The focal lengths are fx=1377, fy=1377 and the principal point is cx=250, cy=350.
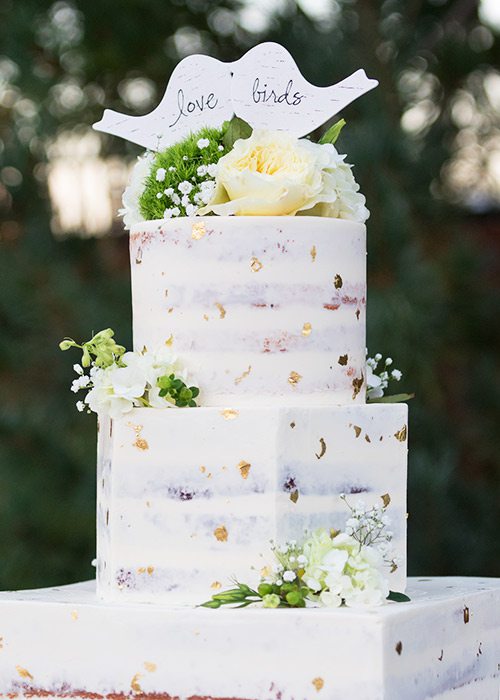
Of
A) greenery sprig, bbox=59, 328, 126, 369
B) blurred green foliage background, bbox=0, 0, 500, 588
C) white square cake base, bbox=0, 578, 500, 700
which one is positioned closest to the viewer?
white square cake base, bbox=0, 578, 500, 700

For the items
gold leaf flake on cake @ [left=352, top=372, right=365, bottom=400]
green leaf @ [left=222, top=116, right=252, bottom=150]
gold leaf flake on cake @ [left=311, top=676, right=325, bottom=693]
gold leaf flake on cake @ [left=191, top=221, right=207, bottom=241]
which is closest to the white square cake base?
gold leaf flake on cake @ [left=311, top=676, right=325, bottom=693]

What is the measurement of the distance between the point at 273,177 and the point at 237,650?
0.78 metres

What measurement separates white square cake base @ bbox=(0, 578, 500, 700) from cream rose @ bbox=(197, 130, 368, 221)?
67 centimetres

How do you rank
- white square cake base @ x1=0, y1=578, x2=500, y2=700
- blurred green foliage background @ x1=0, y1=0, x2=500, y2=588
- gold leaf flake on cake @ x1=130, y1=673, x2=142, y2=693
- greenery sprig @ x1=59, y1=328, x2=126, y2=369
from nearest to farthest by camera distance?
white square cake base @ x1=0, y1=578, x2=500, y2=700, gold leaf flake on cake @ x1=130, y1=673, x2=142, y2=693, greenery sprig @ x1=59, y1=328, x2=126, y2=369, blurred green foliage background @ x1=0, y1=0, x2=500, y2=588

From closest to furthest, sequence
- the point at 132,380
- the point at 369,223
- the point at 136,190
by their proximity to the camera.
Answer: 1. the point at 132,380
2. the point at 136,190
3. the point at 369,223

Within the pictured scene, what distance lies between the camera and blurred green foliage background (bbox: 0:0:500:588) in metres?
4.45

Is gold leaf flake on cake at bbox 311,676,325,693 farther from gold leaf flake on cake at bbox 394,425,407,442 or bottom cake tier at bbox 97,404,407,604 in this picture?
gold leaf flake on cake at bbox 394,425,407,442

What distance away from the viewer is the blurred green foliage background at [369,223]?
4453 millimetres

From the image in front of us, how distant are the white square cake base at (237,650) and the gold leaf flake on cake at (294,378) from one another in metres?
0.39

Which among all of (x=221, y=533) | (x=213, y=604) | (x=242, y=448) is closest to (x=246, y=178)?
(x=242, y=448)

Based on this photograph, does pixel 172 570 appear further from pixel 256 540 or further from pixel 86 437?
pixel 86 437

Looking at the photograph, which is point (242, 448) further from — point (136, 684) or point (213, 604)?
point (136, 684)

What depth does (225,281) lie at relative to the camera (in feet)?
7.59

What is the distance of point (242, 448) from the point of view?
2260mm
